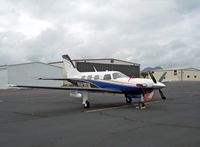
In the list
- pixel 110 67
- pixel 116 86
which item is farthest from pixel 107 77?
pixel 110 67

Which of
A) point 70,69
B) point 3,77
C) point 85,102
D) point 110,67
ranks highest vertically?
point 110,67

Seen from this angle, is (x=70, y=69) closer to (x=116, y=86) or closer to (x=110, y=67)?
(x=116, y=86)

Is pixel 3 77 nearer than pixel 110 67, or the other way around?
pixel 3 77

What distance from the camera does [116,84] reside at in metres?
15.9

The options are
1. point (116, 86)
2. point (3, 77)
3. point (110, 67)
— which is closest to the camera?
point (116, 86)

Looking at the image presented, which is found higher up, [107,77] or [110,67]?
[110,67]

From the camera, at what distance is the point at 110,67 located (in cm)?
7331

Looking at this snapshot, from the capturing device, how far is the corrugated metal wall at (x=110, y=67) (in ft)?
216

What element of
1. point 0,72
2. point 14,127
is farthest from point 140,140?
point 0,72

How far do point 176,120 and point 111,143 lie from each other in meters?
4.30

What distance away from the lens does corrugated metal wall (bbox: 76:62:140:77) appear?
6579cm

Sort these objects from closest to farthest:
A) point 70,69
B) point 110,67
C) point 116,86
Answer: point 116,86, point 70,69, point 110,67

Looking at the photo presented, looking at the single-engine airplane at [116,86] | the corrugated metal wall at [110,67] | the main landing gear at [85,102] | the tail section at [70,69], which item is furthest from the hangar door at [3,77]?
the main landing gear at [85,102]

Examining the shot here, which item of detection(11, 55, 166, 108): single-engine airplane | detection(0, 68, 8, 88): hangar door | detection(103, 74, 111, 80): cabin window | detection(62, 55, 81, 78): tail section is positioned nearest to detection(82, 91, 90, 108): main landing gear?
detection(11, 55, 166, 108): single-engine airplane
